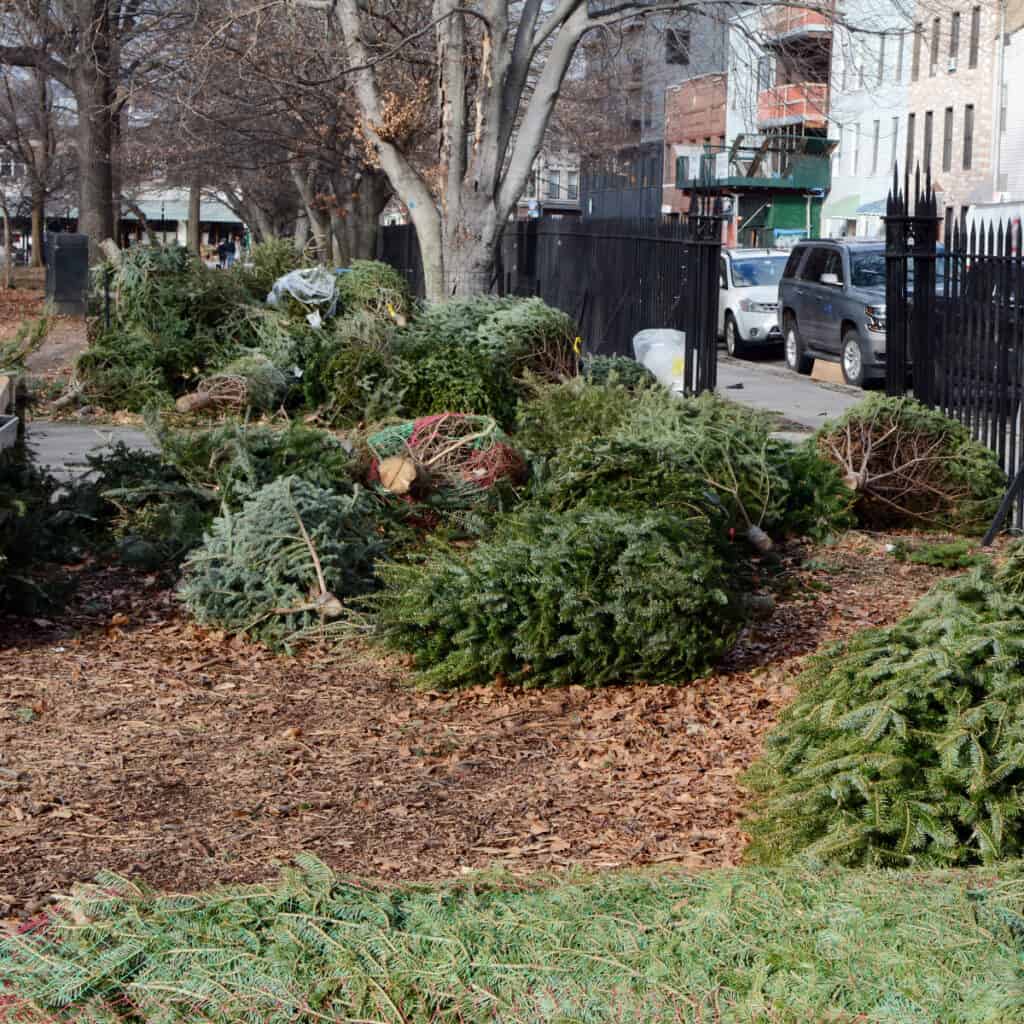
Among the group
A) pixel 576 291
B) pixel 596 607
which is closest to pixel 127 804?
pixel 596 607

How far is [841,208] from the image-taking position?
57531mm

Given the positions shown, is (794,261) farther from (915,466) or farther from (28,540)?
(28,540)

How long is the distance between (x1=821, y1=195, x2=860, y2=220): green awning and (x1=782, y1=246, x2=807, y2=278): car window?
3327 centimetres

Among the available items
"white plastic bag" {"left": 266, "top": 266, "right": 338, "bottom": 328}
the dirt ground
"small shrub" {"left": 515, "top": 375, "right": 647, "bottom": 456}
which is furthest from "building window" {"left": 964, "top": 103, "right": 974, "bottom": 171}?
the dirt ground

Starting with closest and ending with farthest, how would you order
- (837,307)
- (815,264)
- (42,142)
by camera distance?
1. (837,307)
2. (815,264)
3. (42,142)

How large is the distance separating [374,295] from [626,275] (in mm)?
2778

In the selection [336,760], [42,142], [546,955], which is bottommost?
[336,760]

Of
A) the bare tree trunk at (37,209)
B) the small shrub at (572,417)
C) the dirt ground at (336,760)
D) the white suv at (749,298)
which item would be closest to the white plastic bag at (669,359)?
the small shrub at (572,417)

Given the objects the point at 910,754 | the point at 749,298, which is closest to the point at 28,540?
the point at 910,754

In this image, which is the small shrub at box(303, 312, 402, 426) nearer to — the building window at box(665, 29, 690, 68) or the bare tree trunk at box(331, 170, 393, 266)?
the building window at box(665, 29, 690, 68)

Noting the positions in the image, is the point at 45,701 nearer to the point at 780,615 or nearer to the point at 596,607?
the point at 596,607

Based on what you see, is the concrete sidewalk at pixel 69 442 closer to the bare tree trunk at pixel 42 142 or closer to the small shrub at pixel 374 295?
the small shrub at pixel 374 295

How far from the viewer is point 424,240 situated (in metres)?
20.5

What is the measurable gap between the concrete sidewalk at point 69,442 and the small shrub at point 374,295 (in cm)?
302
